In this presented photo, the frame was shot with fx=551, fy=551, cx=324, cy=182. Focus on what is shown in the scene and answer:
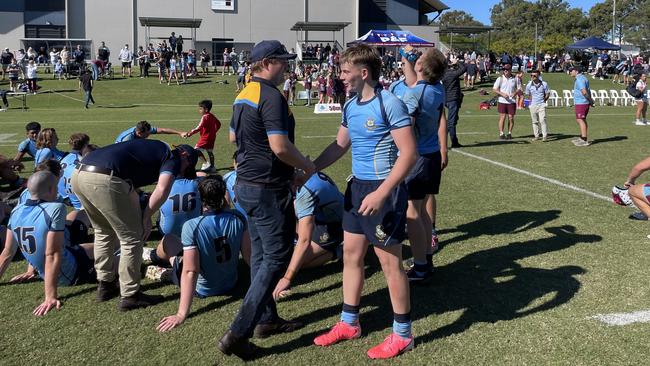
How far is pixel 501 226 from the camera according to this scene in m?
6.85

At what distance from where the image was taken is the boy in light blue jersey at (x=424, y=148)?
15.9ft

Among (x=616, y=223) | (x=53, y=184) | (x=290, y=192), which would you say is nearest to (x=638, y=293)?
(x=616, y=223)

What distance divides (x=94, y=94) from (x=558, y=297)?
30803 millimetres

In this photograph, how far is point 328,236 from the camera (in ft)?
18.0

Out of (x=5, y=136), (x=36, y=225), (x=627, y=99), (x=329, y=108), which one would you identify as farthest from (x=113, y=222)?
(x=627, y=99)

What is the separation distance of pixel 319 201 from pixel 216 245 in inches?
46.3

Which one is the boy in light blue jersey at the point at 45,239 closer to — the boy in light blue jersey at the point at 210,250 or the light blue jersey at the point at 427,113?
the boy in light blue jersey at the point at 210,250

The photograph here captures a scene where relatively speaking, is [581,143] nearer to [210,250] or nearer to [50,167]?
[210,250]

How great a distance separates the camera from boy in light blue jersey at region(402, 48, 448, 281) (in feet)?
15.9

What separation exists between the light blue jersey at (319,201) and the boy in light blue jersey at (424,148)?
856mm

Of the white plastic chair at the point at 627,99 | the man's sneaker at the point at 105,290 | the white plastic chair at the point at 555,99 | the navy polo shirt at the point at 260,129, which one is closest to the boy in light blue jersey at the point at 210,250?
the man's sneaker at the point at 105,290

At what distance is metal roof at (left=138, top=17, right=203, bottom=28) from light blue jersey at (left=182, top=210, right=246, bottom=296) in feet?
130

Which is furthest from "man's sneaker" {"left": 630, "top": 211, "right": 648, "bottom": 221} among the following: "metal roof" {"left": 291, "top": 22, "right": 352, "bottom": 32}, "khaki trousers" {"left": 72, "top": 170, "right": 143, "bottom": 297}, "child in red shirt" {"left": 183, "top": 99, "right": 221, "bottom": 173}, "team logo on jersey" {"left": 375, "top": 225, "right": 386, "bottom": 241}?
"metal roof" {"left": 291, "top": 22, "right": 352, "bottom": 32}

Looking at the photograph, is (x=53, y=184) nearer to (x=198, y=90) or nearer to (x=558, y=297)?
(x=558, y=297)
